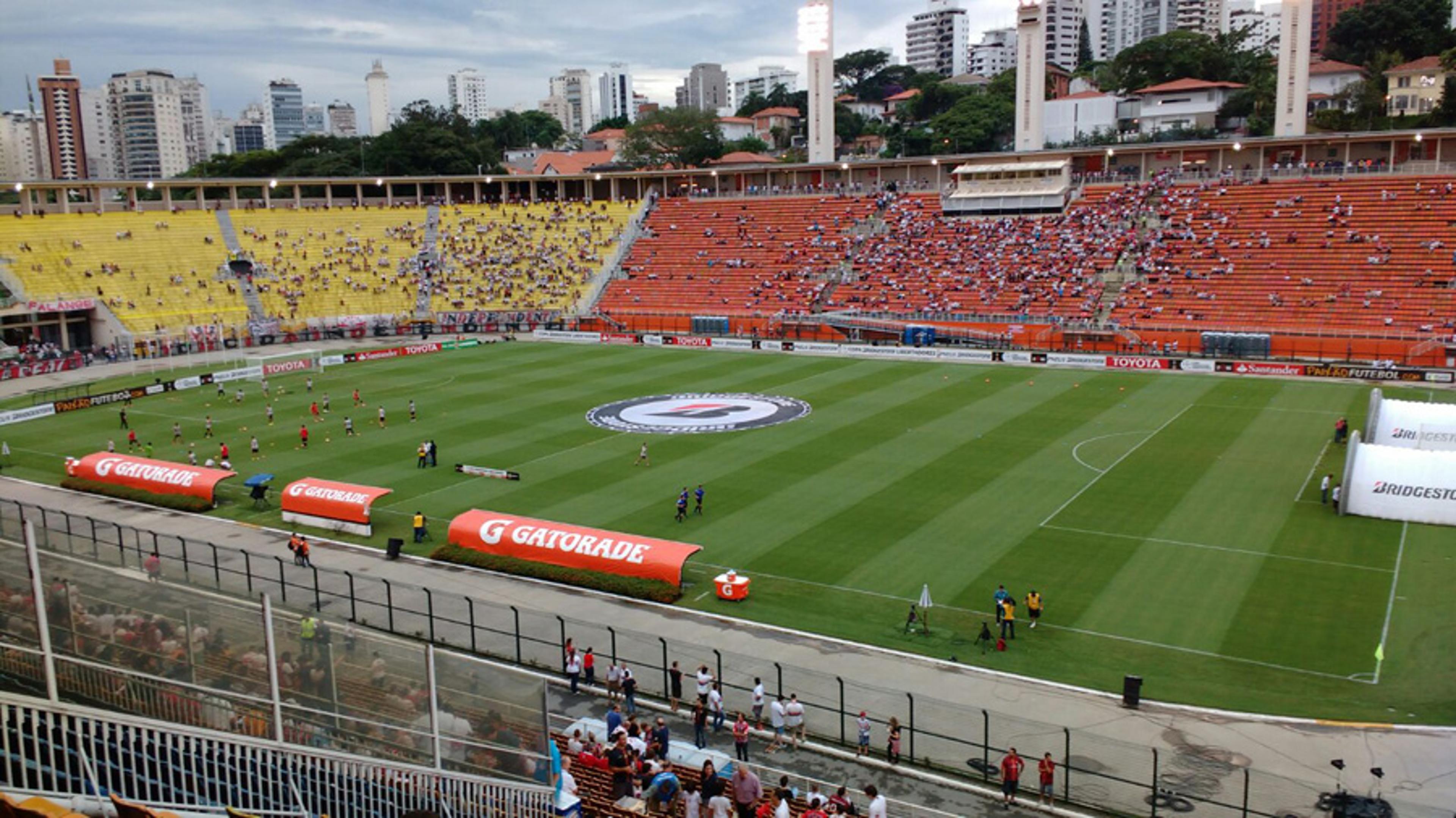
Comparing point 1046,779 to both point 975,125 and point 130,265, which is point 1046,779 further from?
point 975,125

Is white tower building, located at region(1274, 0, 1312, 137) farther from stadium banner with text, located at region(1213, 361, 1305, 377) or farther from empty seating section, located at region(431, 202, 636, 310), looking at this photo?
empty seating section, located at region(431, 202, 636, 310)

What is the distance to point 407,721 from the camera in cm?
1215

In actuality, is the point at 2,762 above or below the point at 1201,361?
above

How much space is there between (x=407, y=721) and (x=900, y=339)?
64.9 m

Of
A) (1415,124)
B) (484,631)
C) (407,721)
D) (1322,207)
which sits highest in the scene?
(1415,124)

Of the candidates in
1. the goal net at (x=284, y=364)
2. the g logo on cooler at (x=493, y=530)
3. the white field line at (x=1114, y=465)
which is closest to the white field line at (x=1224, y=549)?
the white field line at (x=1114, y=465)

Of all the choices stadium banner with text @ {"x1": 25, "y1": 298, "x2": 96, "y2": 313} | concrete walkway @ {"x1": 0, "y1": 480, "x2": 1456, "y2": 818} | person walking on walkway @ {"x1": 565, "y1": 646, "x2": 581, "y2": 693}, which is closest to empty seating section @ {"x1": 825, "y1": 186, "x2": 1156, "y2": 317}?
concrete walkway @ {"x1": 0, "y1": 480, "x2": 1456, "y2": 818}

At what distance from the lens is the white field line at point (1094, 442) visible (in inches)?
1523

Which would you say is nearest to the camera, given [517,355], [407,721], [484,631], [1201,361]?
[407,721]

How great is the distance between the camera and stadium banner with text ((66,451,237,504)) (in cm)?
3731

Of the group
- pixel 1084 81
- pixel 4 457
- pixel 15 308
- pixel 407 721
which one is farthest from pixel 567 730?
pixel 1084 81

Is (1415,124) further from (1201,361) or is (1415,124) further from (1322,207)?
(1201,361)

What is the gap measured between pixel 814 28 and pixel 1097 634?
283 ft

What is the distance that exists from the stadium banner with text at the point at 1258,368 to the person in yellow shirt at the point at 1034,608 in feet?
132
